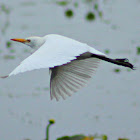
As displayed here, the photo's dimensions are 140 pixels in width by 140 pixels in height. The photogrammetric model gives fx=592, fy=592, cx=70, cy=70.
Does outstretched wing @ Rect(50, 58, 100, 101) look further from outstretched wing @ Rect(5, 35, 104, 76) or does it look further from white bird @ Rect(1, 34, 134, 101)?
outstretched wing @ Rect(5, 35, 104, 76)

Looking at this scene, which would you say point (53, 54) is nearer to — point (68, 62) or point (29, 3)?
point (68, 62)

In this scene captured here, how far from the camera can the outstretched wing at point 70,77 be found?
3.49 meters

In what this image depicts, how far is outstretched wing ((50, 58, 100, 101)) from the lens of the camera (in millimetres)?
3494

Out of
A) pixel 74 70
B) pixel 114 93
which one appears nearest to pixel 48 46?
pixel 74 70

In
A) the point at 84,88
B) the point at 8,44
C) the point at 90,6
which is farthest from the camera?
the point at 90,6

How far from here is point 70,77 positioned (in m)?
3.54

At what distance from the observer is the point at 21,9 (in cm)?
657

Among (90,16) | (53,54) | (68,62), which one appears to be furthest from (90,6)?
(53,54)

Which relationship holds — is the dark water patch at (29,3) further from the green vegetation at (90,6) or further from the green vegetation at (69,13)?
the green vegetation at (69,13)

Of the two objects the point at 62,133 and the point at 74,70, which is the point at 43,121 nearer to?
the point at 62,133

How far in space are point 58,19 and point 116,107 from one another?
194 centimetres

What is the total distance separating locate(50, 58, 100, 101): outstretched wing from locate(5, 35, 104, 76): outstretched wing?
0.69 feet

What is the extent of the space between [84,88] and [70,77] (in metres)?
1.15

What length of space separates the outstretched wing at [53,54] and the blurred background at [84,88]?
91 centimetres
